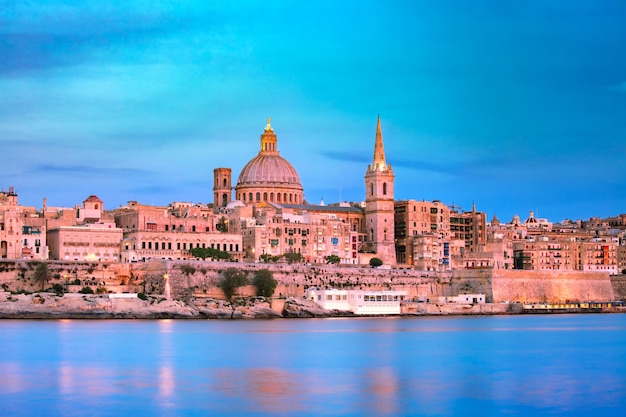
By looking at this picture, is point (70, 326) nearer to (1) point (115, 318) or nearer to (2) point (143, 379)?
(1) point (115, 318)

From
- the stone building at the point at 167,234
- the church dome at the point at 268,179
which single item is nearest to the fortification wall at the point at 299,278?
the stone building at the point at 167,234

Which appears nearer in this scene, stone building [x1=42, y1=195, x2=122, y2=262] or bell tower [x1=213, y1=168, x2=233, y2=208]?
stone building [x1=42, y1=195, x2=122, y2=262]

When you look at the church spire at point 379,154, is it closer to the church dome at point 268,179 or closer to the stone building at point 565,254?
the church dome at point 268,179

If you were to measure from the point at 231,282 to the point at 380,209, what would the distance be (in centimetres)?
2044

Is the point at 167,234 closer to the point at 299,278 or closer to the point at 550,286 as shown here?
the point at 299,278

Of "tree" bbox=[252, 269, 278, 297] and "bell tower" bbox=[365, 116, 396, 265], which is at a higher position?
"bell tower" bbox=[365, 116, 396, 265]

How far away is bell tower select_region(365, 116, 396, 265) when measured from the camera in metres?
82.4

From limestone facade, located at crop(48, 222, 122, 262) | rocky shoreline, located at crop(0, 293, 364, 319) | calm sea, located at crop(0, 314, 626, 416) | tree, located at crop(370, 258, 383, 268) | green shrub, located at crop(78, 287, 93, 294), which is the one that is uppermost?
limestone facade, located at crop(48, 222, 122, 262)

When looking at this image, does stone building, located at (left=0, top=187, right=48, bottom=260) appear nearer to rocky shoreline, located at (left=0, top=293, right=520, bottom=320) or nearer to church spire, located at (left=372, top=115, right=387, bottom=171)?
rocky shoreline, located at (left=0, top=293, right=520, bottom=320)

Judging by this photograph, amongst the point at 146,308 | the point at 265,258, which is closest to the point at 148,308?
the point at 146,308

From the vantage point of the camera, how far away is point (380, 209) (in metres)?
83.1

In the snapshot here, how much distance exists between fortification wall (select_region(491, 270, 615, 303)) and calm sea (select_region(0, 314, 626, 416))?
2423 cm

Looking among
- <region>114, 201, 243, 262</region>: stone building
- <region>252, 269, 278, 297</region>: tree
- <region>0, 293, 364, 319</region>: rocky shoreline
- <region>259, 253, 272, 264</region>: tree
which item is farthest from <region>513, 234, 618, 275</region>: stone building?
<region>252, 269, 278, 297</region>: tree

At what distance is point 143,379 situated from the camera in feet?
97.1
